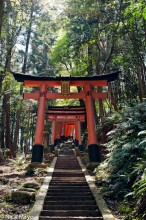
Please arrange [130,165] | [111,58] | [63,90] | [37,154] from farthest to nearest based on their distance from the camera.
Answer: [111,58]
[63,90]
[37,154]
[130,165]

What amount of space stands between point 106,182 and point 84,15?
11425 mm

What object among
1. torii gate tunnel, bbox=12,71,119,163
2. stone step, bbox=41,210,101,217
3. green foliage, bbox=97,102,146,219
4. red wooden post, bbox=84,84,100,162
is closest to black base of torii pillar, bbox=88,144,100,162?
red wooden post, bbox=84,84,100,162

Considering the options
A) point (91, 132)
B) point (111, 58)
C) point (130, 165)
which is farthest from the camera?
point (111, 58)

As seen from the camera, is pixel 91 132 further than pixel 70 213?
Yes

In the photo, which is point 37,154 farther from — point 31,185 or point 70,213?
point 70,213

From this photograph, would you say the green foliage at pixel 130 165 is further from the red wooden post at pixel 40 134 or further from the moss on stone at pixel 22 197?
the red wooden post at pixel 40 134

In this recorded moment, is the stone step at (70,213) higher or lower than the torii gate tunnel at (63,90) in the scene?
lower

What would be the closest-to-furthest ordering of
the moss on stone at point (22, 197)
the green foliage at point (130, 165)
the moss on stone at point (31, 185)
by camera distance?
the green foliage at point (130, 165), the moss on stone at point (22, 197), the moss on stone at point (31, 185)

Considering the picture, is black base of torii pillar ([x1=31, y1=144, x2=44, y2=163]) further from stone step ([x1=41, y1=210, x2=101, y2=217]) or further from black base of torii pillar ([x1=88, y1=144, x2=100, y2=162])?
stone step ([x1=41, y1=210, x2=101, y2=217])

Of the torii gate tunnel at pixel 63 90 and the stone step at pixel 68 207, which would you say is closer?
the stone step at pixel 68 207

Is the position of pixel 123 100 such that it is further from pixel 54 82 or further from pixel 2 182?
pixel 2 182

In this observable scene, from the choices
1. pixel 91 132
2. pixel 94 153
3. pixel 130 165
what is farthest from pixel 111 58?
pixel 130 165

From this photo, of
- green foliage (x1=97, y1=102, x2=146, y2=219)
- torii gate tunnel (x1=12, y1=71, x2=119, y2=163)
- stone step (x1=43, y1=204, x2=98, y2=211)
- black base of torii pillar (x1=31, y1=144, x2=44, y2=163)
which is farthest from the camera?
torii gate tunnel (x1=12, y1=71, x2=119, y2=163)

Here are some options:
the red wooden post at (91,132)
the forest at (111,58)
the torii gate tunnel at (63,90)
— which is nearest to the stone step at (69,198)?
A: the forest at (111,58)
